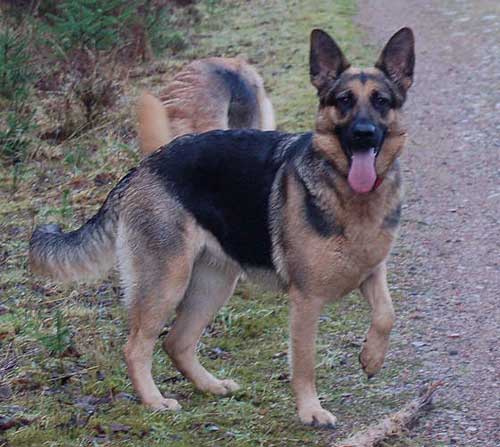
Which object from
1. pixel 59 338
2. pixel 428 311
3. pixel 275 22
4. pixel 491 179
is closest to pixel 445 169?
pixel 491 179

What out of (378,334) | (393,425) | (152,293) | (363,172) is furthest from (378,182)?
(152,293)

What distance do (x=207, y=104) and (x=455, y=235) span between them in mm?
2115

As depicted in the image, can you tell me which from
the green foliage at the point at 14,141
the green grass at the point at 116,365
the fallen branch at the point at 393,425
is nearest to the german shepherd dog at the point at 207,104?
the green grass at the point at 116,365

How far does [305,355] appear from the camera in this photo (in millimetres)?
5168

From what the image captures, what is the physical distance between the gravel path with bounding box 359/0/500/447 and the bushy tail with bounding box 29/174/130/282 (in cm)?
183

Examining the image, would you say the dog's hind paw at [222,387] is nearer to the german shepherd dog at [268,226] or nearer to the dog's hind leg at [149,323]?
the german shepherd dog at [268,226]

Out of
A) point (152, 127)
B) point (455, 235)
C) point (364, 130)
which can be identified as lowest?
point (455, 235)

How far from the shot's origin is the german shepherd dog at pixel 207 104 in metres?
7.46

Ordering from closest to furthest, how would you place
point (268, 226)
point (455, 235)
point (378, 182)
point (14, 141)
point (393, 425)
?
1. point (393, 425)
2. point (378, 182)
3. point (268, 226)
4. point (455, 235)
5. point (14, 141)

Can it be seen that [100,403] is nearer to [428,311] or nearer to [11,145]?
[428,311]

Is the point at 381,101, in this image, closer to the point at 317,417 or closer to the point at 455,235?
the point at 317,417

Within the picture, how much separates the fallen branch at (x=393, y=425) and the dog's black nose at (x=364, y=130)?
4.23 ft

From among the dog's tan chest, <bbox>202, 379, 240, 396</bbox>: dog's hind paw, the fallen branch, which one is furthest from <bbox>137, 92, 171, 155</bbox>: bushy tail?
the fallen branch

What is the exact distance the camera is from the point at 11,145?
9.88m
